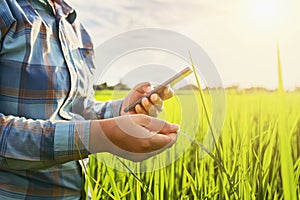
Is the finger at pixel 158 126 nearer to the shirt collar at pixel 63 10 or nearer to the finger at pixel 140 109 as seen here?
the finger at pixel 140 109

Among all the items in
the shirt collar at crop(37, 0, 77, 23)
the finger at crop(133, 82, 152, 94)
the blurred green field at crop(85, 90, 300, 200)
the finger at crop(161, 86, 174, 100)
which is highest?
the shirt collar at crop(37, 0, 77, 23)

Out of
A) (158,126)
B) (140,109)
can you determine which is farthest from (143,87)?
(158,126)

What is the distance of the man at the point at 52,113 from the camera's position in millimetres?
526

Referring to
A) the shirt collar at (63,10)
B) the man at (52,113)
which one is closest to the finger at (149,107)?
the man at (52,113)

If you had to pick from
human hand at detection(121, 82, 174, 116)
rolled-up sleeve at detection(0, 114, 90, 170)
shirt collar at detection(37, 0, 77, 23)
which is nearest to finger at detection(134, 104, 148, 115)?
human hand at detection(121, 82, 174, 116)

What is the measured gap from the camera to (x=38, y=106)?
661mm

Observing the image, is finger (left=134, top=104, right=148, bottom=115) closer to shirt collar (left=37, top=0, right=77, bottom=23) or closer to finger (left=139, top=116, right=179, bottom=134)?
finger (left=139, top=116, right=179, bottom=134)

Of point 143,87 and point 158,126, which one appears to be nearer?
point 158,126

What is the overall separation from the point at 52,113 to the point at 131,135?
0.65ft

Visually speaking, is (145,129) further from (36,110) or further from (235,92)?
(235,92)

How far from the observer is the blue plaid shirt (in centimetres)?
56

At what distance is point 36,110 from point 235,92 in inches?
42.8

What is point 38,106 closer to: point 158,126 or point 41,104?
point 41,104

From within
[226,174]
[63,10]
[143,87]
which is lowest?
[226,174]
